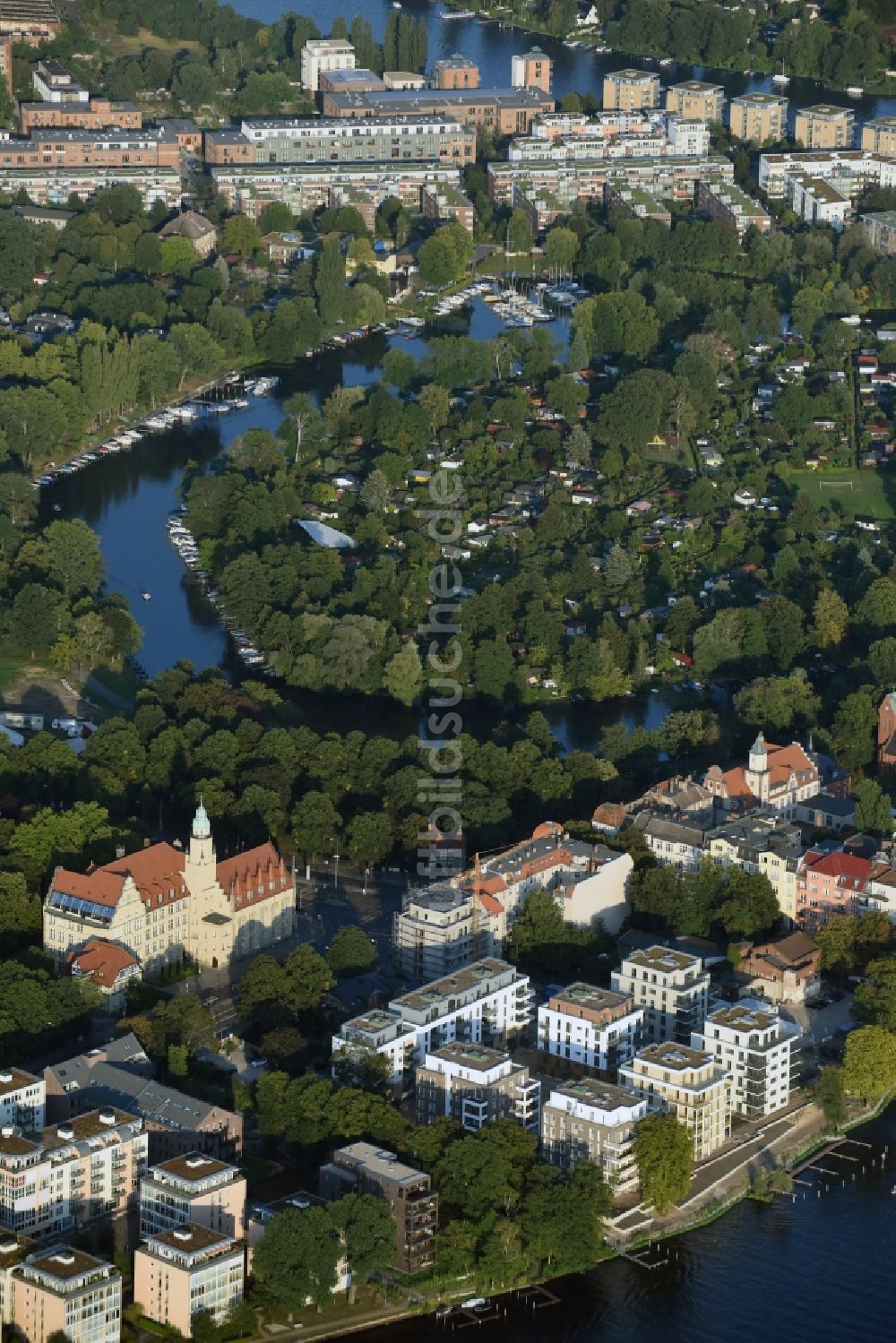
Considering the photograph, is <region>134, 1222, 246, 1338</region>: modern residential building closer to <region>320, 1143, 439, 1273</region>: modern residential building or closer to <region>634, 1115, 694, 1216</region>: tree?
<region>320, 1143, 439, 1273</region>: modern residential building

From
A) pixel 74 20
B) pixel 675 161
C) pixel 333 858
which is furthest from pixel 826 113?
pixel 333 858

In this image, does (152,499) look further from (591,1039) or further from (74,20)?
(74,20)

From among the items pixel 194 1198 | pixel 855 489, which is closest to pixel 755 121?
pixel 855 489

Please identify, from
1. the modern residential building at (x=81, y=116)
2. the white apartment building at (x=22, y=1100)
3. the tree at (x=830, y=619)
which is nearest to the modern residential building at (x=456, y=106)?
the modern residential building at (x=81, y=116)

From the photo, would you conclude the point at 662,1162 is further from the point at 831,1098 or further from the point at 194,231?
the point at 194,231

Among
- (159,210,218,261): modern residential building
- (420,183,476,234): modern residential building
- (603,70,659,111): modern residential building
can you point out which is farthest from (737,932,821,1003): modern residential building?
(603,70,659,111): modern residential building
